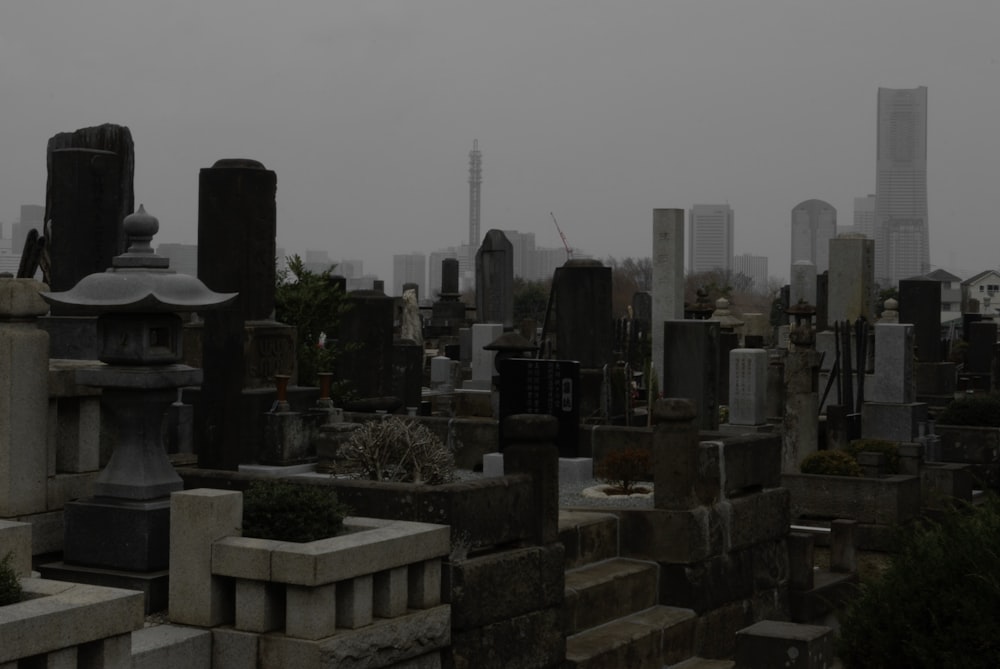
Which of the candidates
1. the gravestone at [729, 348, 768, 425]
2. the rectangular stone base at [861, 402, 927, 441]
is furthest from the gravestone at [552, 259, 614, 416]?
the rectangular stone base at [861, 402, 927, 441]

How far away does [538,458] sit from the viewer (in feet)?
30.6

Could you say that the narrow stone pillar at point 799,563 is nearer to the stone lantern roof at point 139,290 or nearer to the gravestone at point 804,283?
the stone lantern roof at point 139,290

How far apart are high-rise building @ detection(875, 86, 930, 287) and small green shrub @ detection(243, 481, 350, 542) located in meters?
144

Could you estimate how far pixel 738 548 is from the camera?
12.1m

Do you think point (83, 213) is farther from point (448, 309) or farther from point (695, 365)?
point (448, 309)

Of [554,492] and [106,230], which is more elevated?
[106,230]

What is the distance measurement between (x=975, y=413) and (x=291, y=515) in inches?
585

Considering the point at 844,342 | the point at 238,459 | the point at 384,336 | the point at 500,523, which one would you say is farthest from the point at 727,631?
the point at 844,342

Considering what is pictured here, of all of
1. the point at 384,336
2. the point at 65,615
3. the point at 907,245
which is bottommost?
the point at 65,615

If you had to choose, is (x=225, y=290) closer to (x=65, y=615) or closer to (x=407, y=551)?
(x=407, y=551)

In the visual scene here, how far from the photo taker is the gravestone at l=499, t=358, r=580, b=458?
1313 centimetres

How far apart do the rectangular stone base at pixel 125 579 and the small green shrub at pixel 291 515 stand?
2.11 ft

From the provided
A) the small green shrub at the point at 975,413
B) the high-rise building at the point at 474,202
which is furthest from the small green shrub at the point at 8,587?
the high-rise building at the point at 474,202

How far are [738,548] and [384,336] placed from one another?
24.7 feet
